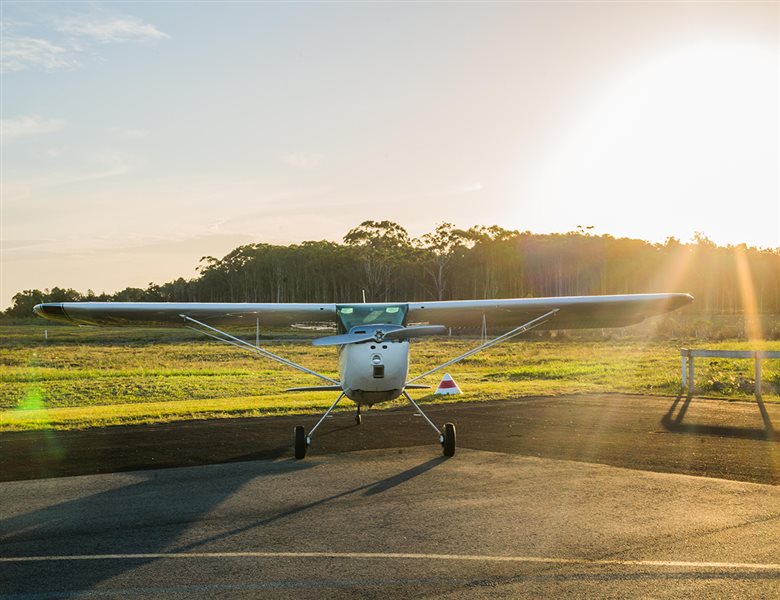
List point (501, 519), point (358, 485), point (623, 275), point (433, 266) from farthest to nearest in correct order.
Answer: point (623, 275) < point (433, 266) < point (358, 485) < point (501, 519)

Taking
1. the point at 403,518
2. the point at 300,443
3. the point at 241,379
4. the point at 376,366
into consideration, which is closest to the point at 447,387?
the point at 241,379

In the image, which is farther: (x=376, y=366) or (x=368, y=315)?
(x=368, y=315)

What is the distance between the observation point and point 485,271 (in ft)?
340

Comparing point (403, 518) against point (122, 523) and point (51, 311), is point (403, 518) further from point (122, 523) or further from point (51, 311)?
point (51, 311)

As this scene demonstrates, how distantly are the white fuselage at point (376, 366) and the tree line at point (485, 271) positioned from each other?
83618 mm

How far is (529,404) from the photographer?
18750mm

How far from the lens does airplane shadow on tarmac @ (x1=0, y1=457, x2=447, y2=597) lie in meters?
5.68

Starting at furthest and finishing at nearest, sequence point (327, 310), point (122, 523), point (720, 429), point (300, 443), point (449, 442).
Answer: point (720, 429) < point (327, 310) < point (449, 442) < point (300, 443) < point (122, 523)

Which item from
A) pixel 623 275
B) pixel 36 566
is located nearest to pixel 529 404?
pixel 36 566

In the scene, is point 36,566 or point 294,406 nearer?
point 36,566

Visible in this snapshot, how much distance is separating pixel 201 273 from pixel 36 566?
408 feet

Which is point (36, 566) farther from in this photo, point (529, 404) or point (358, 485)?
point (529, 404)

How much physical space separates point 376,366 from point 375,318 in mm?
1365

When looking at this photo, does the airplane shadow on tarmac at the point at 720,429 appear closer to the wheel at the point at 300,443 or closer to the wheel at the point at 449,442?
the wheel at the point at 449,442
